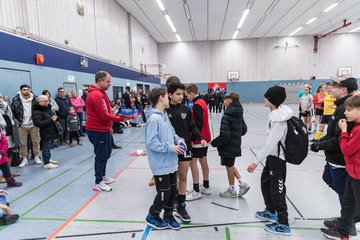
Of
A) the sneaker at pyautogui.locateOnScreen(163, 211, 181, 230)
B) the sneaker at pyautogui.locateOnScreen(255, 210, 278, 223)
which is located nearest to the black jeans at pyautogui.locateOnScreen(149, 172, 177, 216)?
the sneaker at pyautogui.locateOnScreen(163, 211, 181, 230)

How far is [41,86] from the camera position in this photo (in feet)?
21.7

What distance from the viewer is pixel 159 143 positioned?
7.72 feet

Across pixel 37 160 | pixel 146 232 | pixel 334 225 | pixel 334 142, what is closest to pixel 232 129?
pixel 334 142

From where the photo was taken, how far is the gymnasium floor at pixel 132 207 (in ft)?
8.28

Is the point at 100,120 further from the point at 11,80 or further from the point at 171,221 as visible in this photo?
the point at 11,80

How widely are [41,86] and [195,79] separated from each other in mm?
17849

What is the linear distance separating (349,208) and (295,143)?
0.74 metres

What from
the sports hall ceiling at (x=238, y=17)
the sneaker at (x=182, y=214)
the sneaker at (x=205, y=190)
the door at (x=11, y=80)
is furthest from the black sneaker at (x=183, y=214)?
the sports hall ceiling at (x=238, y=17)

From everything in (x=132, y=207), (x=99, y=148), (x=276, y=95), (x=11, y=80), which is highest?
(x=11, y=80)

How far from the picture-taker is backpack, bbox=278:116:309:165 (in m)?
2.29

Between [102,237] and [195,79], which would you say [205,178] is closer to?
[102,237]

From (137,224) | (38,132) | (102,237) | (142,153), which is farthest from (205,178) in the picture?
(38,132)

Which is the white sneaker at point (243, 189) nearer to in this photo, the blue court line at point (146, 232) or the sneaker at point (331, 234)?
the sneaker at point (331, 234)

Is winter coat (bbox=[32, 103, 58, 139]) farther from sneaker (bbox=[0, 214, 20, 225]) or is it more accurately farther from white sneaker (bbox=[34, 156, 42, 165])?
sneaker (bbox=[0, 214, 20, 225])
